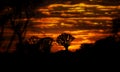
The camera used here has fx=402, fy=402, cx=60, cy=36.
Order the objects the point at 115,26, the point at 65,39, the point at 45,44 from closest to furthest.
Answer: the point at 65,39 < the point at 115,26 < the point at 45,44

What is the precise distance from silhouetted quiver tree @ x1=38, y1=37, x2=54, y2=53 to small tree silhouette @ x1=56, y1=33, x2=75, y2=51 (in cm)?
71

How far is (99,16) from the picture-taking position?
27.9m

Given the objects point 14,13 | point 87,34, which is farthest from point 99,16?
point 14,13

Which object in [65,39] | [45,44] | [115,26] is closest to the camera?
[65,39]

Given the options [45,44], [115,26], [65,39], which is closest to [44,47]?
[45,44]

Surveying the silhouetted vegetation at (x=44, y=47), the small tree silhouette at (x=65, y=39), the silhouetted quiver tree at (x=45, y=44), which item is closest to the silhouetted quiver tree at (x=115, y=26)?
the silhouetted vegetation at (x=44, y=47)

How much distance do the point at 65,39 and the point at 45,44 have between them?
6.54ft

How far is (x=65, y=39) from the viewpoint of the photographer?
3027 cm

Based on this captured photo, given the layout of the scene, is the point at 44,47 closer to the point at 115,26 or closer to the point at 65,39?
the point at 65,39

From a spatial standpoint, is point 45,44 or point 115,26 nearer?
point 115,26

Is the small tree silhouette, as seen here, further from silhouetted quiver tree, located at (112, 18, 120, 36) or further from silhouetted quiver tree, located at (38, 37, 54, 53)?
silhouetted quiver tree, located at (112, 18, 120, 36)

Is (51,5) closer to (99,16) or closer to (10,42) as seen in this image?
(99,16)

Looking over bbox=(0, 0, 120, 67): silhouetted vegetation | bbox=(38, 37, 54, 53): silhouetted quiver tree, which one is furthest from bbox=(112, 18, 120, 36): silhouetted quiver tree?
bbox=(38, 37, 54, 53): silhouetted quiver tree

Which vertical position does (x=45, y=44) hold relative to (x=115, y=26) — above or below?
below
